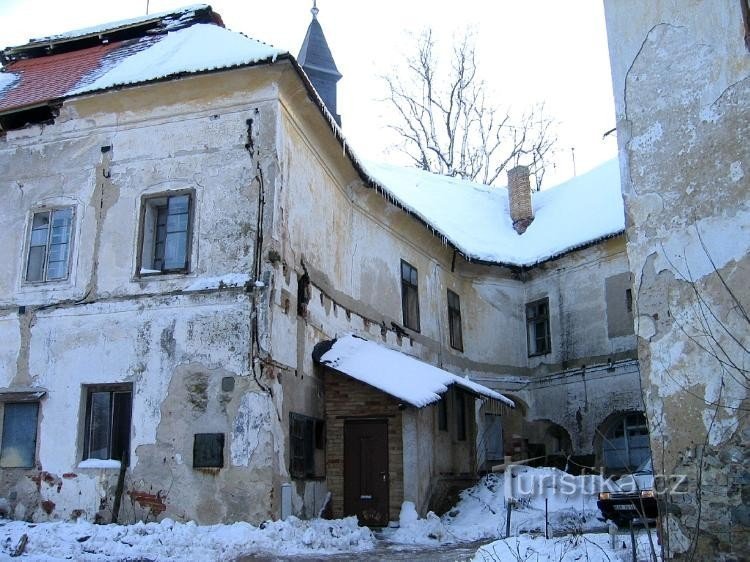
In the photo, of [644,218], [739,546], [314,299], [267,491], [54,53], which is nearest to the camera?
[739,546]

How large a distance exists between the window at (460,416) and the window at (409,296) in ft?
6.03

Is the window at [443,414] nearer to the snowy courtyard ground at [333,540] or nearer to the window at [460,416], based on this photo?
the window at [460,416]

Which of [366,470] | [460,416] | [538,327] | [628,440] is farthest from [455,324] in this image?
[366,470]

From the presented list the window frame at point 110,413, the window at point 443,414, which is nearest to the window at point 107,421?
the window frame at point 110,413

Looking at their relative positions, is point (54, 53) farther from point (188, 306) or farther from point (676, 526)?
point (676, 526)

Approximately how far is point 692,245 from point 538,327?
47.9 ft

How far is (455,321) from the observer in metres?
20.5

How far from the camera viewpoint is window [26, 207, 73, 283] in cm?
1291

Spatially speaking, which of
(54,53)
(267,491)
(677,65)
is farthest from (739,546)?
(54,53)

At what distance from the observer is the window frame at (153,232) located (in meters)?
12.2

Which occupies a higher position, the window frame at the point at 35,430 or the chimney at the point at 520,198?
the chimney at the point at 520,198

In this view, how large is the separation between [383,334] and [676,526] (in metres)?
9.59

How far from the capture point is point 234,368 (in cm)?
1152

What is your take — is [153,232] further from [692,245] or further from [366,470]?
[692,245]
